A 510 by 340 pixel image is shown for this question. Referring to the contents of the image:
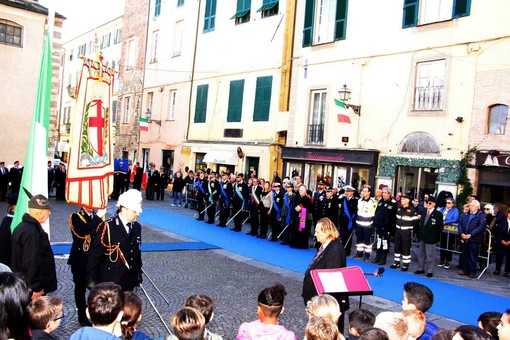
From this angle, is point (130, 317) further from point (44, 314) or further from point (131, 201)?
point (131, 201)

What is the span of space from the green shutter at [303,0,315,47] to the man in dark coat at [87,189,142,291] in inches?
649

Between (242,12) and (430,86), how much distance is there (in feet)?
38.6

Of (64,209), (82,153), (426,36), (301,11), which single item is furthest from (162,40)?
(82,153)

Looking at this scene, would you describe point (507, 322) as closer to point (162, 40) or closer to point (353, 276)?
point (353, 276)

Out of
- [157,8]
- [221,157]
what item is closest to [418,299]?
[221,157]

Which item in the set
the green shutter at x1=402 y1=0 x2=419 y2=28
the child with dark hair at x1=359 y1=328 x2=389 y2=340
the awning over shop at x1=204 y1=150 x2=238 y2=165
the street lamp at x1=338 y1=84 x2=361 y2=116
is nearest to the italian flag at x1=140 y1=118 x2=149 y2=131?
the awning over shop at x1=204 y1=150 x2=238 y2=165

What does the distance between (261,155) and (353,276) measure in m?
17.5

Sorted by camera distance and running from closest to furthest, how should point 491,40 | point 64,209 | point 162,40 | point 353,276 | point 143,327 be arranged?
point 353,276 < point 143,327 < point 491,40 < point 64,209 < point 162,40

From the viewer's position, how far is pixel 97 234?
225 inches

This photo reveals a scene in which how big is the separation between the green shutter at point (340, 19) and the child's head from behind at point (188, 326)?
17415mm

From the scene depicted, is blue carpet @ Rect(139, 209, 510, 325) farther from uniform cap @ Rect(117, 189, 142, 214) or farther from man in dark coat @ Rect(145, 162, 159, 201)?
uniform cap @ Rect(117, 189, 142, 214)

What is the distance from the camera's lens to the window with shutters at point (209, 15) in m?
27.1

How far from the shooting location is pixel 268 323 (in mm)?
4379

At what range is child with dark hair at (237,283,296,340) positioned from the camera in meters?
4.18
